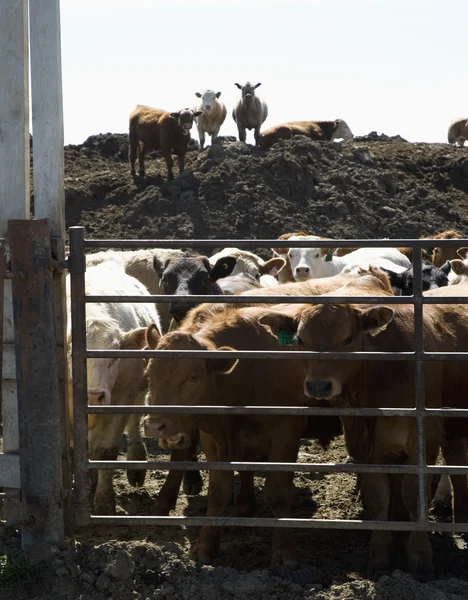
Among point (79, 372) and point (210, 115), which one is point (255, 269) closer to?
point (79, 372)

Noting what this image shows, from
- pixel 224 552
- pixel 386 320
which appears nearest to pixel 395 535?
pixel 224 552

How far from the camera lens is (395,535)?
6.02 meters

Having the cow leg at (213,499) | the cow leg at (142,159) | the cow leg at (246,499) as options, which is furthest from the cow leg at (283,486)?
the cow leg at (142,159)

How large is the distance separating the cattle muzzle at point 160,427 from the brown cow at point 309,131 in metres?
22.4

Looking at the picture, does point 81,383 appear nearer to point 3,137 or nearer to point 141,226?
point 3,137

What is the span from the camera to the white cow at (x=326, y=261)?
1259 cm

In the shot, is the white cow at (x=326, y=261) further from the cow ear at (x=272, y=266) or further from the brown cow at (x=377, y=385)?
the brown cow at (x=377, y=385)

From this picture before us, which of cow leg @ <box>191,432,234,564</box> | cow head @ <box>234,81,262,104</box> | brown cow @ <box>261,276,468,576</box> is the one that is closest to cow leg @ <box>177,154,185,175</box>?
cow head @ <box>234,81,262,104</box>

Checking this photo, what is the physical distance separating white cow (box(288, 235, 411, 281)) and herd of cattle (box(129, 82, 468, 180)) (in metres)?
10.2

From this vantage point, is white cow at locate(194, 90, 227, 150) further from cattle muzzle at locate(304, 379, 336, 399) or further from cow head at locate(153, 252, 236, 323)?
cattle muzzle at locate(304, 379, 336, 399)

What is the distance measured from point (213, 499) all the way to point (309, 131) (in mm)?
26045

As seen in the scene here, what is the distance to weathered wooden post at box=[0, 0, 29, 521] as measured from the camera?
204 inches

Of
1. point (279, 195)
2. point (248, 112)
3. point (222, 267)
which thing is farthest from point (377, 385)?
point (248, 112)

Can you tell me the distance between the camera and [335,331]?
5363 mm
